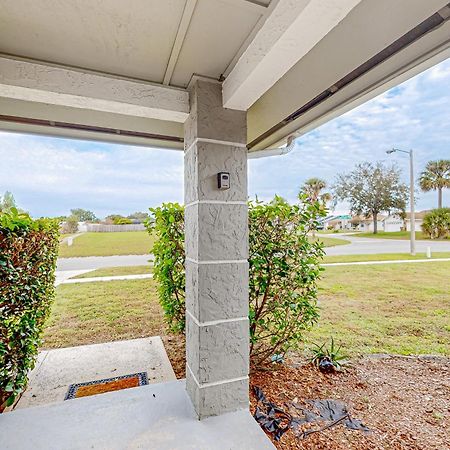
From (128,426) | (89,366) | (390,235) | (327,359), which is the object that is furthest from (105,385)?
(390,235)

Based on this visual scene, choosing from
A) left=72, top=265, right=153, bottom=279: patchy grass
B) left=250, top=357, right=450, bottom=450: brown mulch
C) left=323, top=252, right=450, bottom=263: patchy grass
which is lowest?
left=250, top=357, right=450, bottom=450: brown mulch

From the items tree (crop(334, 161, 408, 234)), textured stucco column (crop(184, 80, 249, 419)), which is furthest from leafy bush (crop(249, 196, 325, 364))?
tree (crop(334, 161, 408, 234))

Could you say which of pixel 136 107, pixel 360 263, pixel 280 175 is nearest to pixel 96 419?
pixel 136 107

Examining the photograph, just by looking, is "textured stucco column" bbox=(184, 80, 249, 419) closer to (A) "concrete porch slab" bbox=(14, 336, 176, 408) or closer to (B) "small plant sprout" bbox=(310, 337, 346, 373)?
(A) "concrete porch slab" bbox=(14, 336, 176, 408)

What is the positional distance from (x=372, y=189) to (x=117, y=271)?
20.9ft

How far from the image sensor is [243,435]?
1.76 metres

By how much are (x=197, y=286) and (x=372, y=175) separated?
16.8 feet

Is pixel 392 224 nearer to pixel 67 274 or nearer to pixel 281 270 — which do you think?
pixel 281 270

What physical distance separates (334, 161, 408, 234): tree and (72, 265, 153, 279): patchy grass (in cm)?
491

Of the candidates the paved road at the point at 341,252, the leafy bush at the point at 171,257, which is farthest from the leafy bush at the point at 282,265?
the paved road at the point at 341,252

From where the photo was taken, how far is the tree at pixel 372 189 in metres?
5.01

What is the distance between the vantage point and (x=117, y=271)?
684cm

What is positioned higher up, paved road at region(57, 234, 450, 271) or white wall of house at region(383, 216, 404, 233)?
white wall of house at region(383, 216, 404, 233)

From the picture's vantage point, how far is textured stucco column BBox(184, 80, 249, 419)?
6.30 ft
